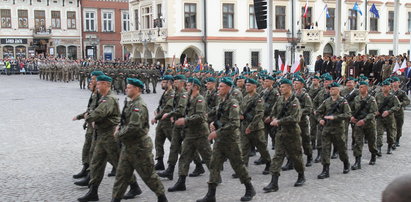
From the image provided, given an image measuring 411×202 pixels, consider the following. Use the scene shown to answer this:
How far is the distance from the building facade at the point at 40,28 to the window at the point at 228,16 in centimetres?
2003

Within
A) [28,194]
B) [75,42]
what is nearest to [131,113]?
[28,194]

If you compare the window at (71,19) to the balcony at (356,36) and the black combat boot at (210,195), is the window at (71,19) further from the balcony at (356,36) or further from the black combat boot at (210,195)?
the black combat boot at (210,195)

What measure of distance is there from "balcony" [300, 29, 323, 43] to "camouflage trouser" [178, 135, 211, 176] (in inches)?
1284

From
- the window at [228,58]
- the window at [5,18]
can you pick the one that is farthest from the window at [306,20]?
the window at [5,18]

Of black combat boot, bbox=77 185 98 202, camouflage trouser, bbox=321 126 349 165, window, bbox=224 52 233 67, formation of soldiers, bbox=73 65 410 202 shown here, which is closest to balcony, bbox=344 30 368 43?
window, bbox=224 52 233 67

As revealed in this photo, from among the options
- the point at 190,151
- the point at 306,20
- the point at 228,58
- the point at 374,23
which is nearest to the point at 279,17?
the point at 306,20

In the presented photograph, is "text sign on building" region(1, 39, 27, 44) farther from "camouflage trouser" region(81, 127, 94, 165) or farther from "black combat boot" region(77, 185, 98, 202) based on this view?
"black combat boot" region(77, 185, 98, 202)

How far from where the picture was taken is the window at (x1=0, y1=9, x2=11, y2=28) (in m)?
49.9

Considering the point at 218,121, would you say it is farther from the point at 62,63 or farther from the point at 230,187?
the point at 62,63

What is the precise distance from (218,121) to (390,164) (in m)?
4.75

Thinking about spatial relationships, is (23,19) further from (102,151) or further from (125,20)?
(102,151)

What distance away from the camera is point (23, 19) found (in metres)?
51.2

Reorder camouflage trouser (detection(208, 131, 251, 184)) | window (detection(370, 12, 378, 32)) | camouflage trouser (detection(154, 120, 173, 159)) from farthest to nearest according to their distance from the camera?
window (detection(370, 12, 378, 32)) → camouflage trouser (detection(154, 120, 173, 159)) → camouflage trouser (detection(208, 131, 251, 184))

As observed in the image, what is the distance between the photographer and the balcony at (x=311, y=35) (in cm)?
3959
